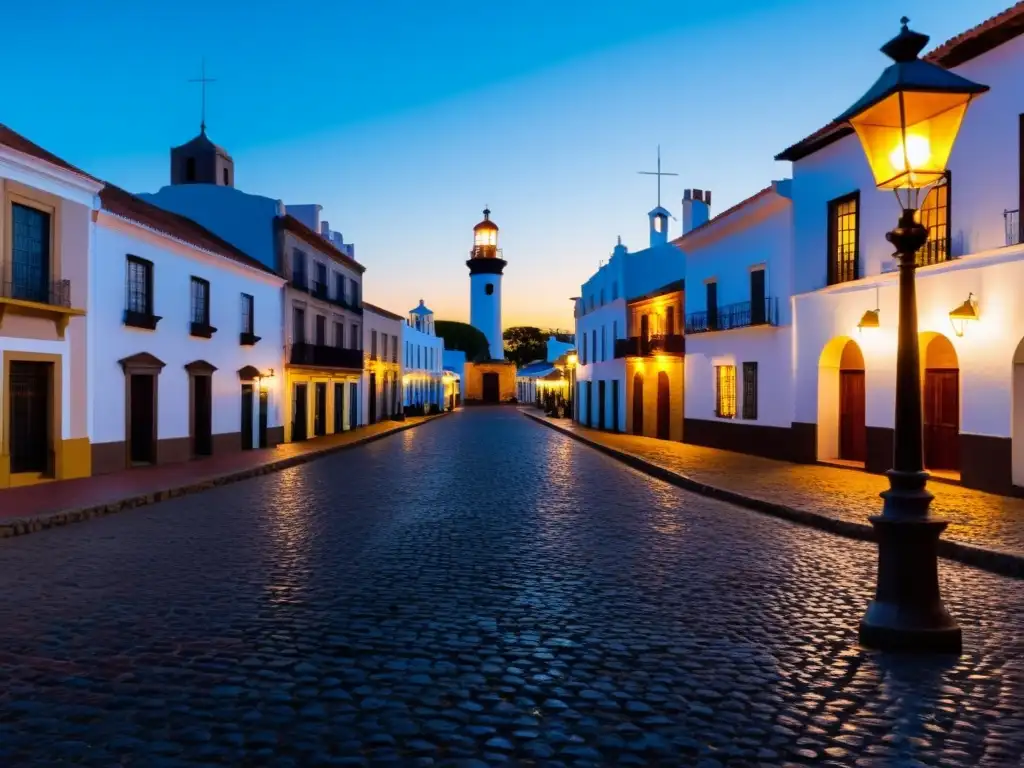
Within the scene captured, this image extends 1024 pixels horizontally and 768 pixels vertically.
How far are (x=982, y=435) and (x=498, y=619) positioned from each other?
36.6 ft

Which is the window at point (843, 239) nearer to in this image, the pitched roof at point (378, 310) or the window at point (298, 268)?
the window at point (298, 268)

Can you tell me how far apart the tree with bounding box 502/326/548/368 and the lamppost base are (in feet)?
422

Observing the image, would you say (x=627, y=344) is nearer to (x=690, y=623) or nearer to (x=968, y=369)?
(x=968, y=369)

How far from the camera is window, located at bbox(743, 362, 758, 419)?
23734 millimetres

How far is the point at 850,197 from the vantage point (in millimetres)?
18531

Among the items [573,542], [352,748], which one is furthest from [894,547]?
[573,542]

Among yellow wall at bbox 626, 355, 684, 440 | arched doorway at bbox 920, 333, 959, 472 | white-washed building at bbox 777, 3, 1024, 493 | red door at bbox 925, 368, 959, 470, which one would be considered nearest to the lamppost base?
white-washed building at bbox 777, 3, 1024, 493

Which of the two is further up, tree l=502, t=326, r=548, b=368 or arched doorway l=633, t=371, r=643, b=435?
tree l=502, t=326, r=548, b=368

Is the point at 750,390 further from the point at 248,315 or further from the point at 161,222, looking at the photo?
the point at 161,222

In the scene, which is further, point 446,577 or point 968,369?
point 968,369

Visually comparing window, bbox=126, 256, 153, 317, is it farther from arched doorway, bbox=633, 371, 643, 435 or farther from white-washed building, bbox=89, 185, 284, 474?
arched doorway, bbox=633, 371, 643, 435

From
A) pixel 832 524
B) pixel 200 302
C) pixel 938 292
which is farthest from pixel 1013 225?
pixel 200 302

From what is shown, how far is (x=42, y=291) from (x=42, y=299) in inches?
6.4

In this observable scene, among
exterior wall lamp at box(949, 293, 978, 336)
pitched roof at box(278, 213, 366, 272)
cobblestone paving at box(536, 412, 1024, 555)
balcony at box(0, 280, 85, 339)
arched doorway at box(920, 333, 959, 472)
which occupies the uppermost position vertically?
pitched roof at box(278, 213, 366, 272)
